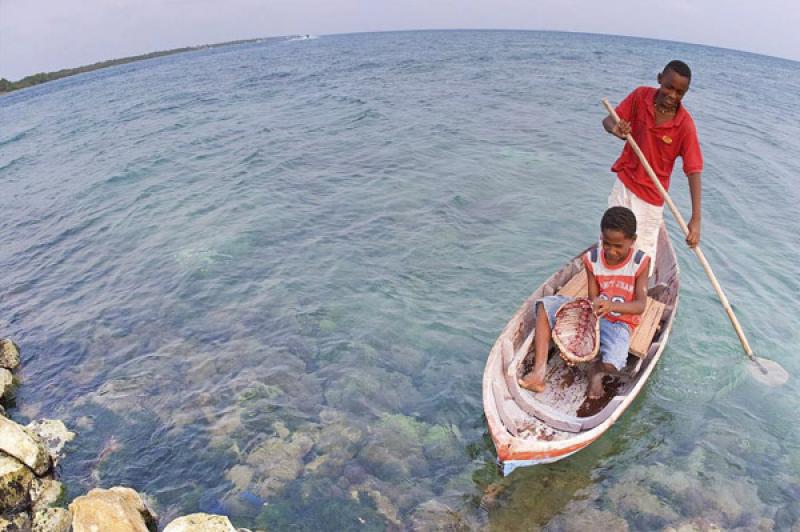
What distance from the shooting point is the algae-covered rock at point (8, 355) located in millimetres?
8383

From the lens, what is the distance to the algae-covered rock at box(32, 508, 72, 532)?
507 cm

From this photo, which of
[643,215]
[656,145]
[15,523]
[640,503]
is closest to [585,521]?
[640,503]

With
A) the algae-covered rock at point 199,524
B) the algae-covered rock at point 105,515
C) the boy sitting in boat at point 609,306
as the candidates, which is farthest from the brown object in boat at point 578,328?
the algae-covered rock at point 105,515

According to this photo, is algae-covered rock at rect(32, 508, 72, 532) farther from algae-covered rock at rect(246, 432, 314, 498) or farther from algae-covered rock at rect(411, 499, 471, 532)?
algae-covered rock at rect(411, 499, 471, 532)

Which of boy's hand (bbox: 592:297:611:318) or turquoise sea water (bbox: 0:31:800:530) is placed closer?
boy's hand (bbox: 592:297:611:318)

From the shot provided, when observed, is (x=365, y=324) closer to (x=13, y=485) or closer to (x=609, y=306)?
(x=609, y=306)

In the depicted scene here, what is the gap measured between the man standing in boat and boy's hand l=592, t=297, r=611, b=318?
4.92 feet

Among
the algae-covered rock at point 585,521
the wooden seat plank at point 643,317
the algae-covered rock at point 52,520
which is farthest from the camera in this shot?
the wooden seat plank at point 643,317

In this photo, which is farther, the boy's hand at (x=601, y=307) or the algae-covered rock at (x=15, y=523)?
the boy's hand at (x=601, y=307)

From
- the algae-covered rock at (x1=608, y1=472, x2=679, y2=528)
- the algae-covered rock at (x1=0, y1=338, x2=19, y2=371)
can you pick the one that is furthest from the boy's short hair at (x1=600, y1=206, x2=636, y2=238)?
the algae-covered rock at (x1=0, y1=338, x2=19, y2=371)

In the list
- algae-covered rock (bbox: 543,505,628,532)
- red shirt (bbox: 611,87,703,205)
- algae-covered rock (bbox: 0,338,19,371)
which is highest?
red shirt (bbox: 611,87,703,205)

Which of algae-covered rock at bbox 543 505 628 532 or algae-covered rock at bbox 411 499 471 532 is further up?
algae-covered rock at bbox 411 499 471 532

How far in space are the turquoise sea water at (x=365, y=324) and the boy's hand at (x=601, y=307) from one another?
1.80 meters

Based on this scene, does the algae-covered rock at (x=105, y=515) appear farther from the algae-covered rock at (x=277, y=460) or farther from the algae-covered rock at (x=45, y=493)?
the algae-covered rock at (x=277, y=460)
